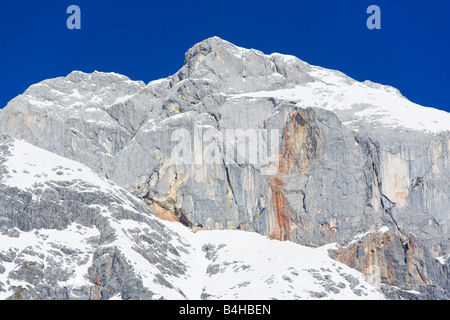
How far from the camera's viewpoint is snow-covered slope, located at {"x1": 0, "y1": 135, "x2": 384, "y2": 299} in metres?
169

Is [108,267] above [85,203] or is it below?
below

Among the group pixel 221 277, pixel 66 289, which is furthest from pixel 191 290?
pixel 66 289

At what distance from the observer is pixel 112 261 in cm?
17412

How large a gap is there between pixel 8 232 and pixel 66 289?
2112cm

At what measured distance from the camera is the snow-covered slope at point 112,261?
16938 cm
